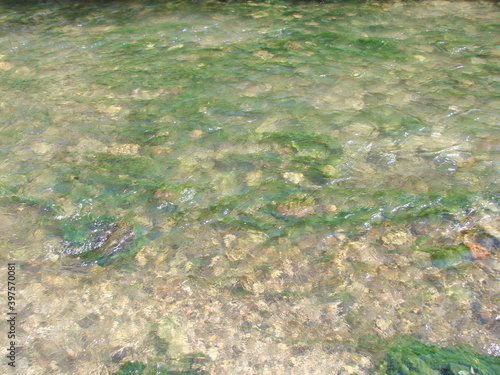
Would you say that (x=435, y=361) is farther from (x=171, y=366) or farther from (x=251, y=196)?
(x=251, y=196)

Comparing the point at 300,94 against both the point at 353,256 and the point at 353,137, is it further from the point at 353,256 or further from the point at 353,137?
the point at 353,256

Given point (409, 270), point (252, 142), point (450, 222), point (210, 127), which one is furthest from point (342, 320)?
point (210, 127)

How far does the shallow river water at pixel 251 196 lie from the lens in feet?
6.92

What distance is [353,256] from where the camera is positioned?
247cm

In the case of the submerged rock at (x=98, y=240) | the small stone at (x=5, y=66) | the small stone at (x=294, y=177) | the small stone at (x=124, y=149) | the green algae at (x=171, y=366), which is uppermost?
the small stone at (x=5, y=66)

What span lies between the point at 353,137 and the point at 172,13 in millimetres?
3167

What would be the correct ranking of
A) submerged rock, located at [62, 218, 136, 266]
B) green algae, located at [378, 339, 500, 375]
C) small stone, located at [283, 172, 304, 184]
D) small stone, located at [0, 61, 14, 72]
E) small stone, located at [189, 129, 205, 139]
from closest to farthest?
1. green algae, located at [378, 339, 500, 375]
2. submerged rock, located at [62, 218, 136, 266]
3. small stone, located at [283, 172, 304, 184]
4. small stone, located at [189, 129, 205, 139]
5. small stone, located at [0, 61, 14, 72]

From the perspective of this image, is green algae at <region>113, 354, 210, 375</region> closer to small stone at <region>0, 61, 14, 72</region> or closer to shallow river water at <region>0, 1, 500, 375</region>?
shallow river water at <region>0, 1, 500, 375</region>

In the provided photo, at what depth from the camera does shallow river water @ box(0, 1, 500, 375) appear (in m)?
2.11

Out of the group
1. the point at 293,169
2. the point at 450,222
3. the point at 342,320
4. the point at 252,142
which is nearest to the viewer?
the point at 342,320

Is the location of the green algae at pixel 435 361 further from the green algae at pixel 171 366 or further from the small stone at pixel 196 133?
the small stone at pixel 196 133

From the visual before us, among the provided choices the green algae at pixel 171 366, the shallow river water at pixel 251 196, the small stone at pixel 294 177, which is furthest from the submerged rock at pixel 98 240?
the small stone at pixel 294 177

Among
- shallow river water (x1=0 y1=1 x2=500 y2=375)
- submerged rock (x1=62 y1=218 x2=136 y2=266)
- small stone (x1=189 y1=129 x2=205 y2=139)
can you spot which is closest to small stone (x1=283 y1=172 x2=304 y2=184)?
shallow river water (x1=0 y1=1 x2=500 y2=375)

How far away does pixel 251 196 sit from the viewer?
292 cm
